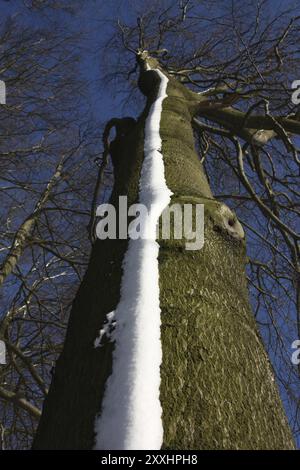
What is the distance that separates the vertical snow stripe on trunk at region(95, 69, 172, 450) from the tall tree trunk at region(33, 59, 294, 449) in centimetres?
2

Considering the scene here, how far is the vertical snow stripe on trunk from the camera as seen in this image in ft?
2.48

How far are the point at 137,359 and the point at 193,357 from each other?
13 cm

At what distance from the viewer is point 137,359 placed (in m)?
0.89

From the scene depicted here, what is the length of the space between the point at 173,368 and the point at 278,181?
3314mm

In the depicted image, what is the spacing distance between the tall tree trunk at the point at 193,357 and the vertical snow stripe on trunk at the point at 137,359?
0.07 ft

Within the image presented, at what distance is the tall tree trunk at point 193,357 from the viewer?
824 mm

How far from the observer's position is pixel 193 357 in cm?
95

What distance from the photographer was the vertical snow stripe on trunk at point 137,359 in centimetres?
75

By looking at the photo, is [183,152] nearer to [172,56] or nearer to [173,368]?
[173,368]

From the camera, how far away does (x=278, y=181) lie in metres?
3.97
